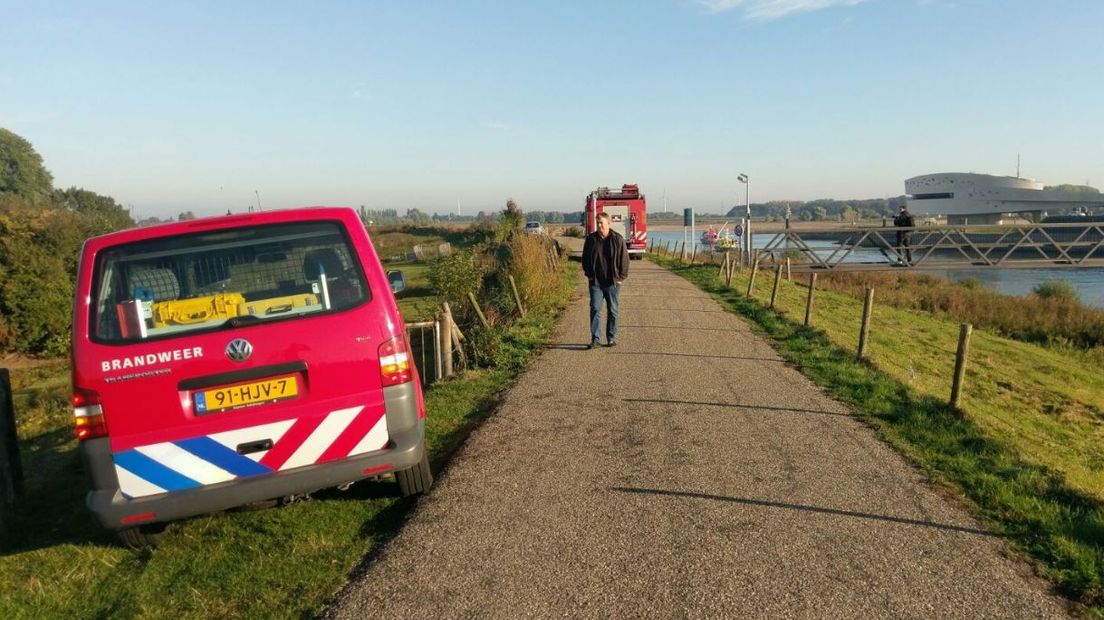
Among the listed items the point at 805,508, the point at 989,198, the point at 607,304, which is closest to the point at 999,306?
the point at 607,304

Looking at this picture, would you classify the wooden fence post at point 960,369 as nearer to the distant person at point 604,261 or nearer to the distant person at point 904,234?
the distant person at point 604,261

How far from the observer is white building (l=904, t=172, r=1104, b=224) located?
105m

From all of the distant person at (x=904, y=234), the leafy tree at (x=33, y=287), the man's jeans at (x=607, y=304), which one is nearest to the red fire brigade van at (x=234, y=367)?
the man's jeans at (x=607, y=304)

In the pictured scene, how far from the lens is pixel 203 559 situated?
14.1 ft

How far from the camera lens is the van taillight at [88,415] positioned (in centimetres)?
385

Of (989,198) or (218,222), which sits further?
(989,198)

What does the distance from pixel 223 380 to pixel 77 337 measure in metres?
0.77

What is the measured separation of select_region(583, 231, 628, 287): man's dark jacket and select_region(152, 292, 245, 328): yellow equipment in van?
611cm

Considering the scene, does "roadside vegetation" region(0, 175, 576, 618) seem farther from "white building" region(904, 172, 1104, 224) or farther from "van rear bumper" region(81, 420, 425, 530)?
"white building" region(904, 172, 1104, 224)

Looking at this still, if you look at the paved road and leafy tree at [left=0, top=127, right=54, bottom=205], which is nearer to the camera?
the paved road

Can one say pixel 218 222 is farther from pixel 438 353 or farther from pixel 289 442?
pixel 438 353

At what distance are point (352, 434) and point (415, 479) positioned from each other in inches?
31.1

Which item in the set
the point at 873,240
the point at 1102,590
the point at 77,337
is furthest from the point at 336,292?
the point at 873,240

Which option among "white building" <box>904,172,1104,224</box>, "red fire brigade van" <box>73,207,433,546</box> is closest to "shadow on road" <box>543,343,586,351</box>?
"red fire brigade van" <box>73,207,433,546</box>
